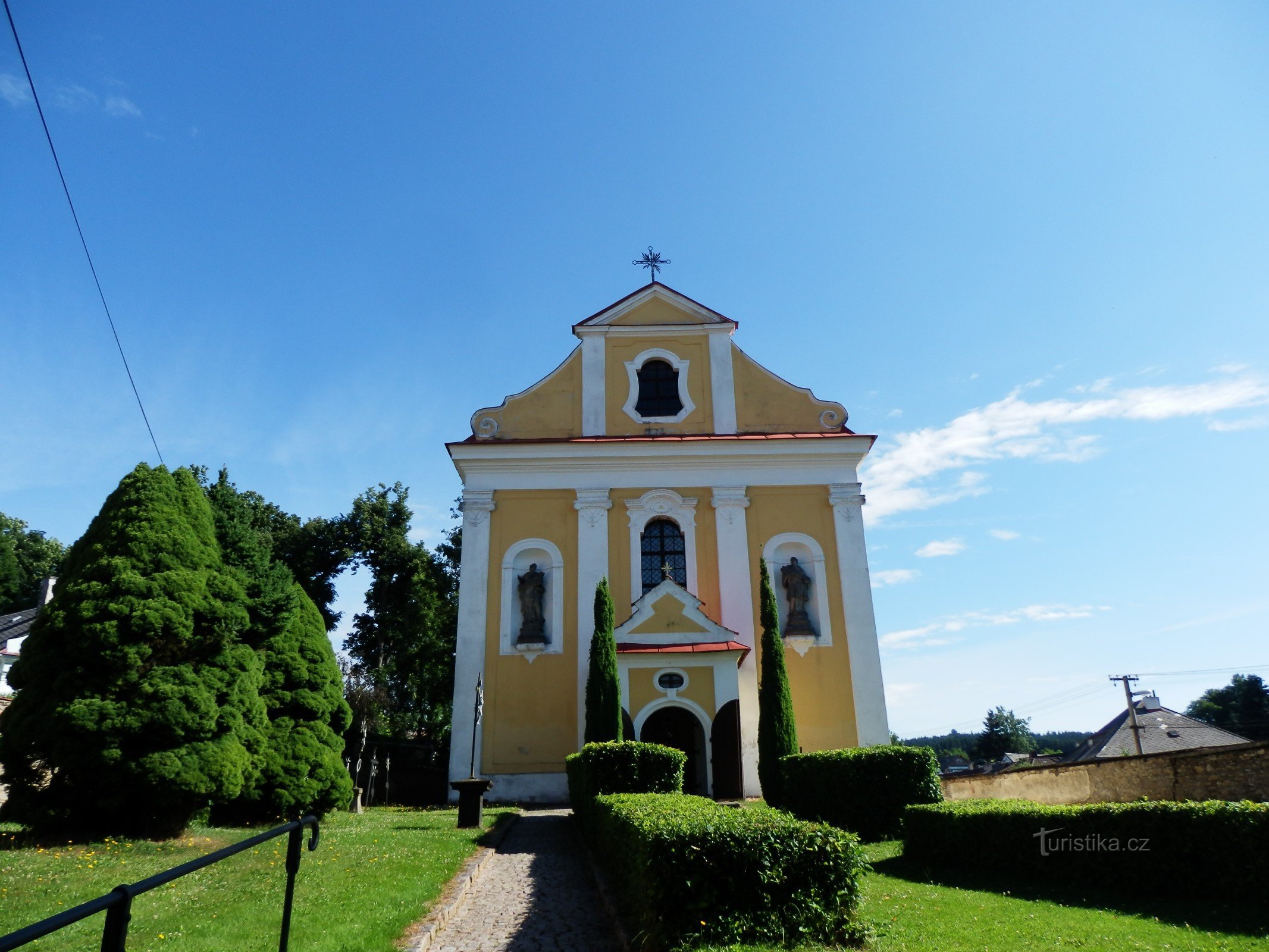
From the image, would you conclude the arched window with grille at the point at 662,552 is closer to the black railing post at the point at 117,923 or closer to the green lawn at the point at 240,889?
the green lawn at the point at 240,889

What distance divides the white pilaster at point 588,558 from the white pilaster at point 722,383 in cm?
403

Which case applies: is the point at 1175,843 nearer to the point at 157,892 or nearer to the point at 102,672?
the point at 157,892

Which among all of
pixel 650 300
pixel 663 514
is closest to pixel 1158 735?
pixel 663 514

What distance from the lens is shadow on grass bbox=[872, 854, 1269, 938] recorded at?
6828 millimetres

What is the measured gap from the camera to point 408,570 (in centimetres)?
3466

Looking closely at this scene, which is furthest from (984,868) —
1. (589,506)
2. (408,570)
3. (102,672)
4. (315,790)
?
(408,570)

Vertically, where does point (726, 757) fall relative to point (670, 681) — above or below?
below

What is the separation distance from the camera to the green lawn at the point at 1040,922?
20.0 ft

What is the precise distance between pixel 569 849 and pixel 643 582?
35.3ft

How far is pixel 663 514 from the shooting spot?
22109mm

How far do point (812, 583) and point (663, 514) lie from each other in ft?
14.6

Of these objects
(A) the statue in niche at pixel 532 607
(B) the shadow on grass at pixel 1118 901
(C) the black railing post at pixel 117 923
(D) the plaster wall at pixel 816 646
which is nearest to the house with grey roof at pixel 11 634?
(A) the statue in niche at pixel 532 607

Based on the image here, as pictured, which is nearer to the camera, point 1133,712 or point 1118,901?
point 1118,901

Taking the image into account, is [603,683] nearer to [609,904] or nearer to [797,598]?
[797,598]
